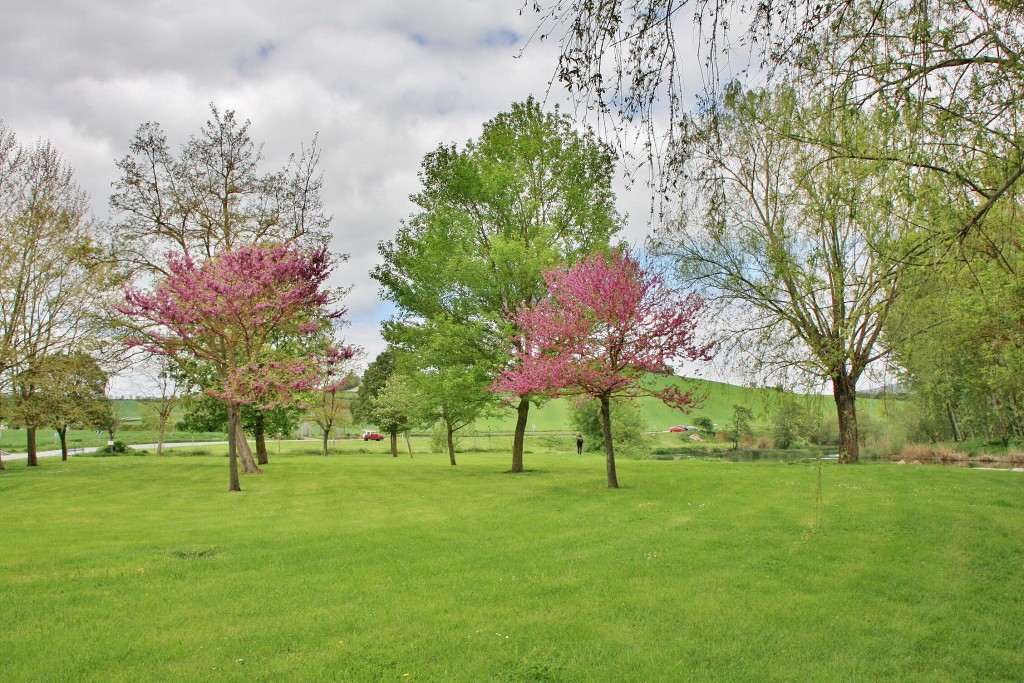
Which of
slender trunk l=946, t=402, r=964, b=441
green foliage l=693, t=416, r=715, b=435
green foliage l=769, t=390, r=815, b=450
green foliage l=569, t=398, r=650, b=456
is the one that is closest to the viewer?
green foliage l=769, t=390, r=815, b=450

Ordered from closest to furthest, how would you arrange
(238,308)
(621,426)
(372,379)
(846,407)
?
1. (238,308)
2. (846,407)
3. (621,426)
4. (372,379)

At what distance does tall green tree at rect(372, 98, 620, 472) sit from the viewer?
22.7 m

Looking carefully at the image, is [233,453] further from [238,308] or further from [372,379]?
[372,379]

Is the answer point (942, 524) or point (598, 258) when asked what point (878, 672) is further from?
point (598, 258)

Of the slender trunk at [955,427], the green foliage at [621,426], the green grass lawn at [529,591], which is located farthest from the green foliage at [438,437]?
the slender trunk at [955,427]

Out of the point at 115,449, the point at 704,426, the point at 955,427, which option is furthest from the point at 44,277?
the point at 704,426

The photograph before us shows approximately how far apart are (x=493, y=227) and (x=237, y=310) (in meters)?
11.2

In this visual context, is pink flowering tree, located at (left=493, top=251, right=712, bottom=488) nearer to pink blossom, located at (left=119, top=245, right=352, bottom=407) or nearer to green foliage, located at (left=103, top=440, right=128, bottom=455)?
pink blossom, located at (left=119, top=245, right=352, bottom=407)

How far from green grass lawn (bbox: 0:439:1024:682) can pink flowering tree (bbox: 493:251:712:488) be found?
359 cm

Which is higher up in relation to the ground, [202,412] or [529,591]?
[202,412]

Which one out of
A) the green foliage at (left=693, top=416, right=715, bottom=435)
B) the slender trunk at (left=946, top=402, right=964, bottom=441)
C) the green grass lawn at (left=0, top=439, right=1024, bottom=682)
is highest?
the green grass lawn at (left=0, top=439, right=1024, bottom=682)

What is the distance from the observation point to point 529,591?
23.1ft

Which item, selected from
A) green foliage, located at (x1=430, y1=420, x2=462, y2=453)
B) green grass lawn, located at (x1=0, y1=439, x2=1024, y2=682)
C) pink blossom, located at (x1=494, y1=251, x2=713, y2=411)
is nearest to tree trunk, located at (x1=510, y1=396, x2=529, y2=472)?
pink blossom, located at (x1=494, y1=251, x2=713, y2=411)

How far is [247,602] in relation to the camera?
666cm
